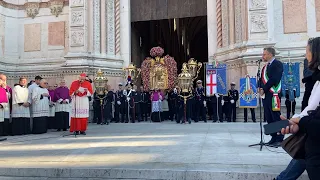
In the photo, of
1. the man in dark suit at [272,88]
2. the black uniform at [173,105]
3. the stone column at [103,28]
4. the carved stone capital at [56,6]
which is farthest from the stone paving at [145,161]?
the carved stone capital at [56,6]

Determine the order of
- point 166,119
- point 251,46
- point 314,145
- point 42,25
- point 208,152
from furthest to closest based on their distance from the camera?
point 42,25, point 166,119, point 251,46, point 208,152, point 314,145

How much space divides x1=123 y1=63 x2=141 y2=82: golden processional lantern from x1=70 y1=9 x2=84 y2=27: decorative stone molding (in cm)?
281

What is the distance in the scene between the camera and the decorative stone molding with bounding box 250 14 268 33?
12.3 metres

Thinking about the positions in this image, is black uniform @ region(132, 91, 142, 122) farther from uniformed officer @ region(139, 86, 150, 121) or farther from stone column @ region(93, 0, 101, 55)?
stone column @ region(93, 0, 101, 55)

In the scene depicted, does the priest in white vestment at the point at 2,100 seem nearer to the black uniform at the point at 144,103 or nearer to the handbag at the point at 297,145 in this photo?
the black uniform at the point at 144,103

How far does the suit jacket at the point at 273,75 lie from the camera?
5.62 m

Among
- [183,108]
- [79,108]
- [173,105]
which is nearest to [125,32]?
[173,105]

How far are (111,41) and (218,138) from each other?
9010mm

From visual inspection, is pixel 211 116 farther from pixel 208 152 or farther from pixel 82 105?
pixel 208 152

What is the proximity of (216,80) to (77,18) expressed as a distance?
672cm

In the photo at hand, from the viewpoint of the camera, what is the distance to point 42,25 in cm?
1517

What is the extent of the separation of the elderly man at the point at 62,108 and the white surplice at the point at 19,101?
114 centimetres

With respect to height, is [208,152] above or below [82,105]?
below

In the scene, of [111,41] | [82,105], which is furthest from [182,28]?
[82,105]
